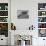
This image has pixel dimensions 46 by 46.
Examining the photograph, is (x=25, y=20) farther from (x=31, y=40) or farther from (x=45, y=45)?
(x=45, y=45)

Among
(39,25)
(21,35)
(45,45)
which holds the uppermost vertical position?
(39,25)

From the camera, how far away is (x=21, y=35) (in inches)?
238

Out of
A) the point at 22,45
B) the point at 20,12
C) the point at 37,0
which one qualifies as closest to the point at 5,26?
the point at 20,12

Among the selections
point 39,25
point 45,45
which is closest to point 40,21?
point 39,25

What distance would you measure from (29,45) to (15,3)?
7.12 feet

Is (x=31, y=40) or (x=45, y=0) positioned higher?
(x=45, y=0)

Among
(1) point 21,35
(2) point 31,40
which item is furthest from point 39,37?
(1) point 21,35

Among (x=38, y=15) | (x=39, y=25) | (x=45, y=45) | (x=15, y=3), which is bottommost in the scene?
(x=45, y=45)

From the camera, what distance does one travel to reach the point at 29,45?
6250mm

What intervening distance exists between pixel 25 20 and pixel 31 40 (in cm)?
103

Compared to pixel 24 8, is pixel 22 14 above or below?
below

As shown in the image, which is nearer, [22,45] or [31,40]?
[22,45]

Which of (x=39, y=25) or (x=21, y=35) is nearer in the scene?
(x=21, y=35)

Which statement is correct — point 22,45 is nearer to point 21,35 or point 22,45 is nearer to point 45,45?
point 21,35
